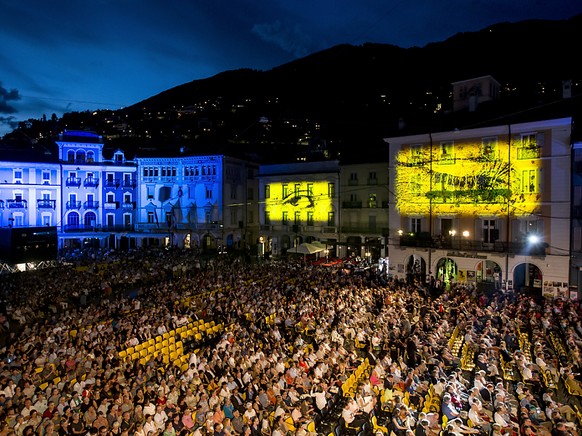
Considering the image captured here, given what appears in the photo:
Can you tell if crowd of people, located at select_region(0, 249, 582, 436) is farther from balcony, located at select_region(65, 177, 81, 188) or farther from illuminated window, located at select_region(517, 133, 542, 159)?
balcony, located at select_region(65, 177, 81, 188)

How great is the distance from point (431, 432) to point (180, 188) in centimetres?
4626

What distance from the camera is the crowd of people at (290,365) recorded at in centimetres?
1060

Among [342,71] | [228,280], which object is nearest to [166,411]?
[228,280]

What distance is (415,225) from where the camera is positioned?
110 feet

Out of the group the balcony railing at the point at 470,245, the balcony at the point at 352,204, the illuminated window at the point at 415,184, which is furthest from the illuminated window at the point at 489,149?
the balcony at the point at 352,204

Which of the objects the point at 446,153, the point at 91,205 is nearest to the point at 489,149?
the point at 446,153

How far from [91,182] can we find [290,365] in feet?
150

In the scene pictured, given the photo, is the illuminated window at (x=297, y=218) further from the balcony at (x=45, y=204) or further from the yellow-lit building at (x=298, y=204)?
the balcony at (x=45, y=204)

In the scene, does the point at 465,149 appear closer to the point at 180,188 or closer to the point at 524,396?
the point at 524,396

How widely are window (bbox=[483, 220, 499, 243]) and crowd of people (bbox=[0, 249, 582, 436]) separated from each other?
629 centimetres

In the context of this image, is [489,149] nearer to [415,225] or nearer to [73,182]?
[415,225]

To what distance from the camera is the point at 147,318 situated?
18656mm

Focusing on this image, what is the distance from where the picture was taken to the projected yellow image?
149 feet

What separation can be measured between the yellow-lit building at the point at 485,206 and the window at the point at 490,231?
66mm
